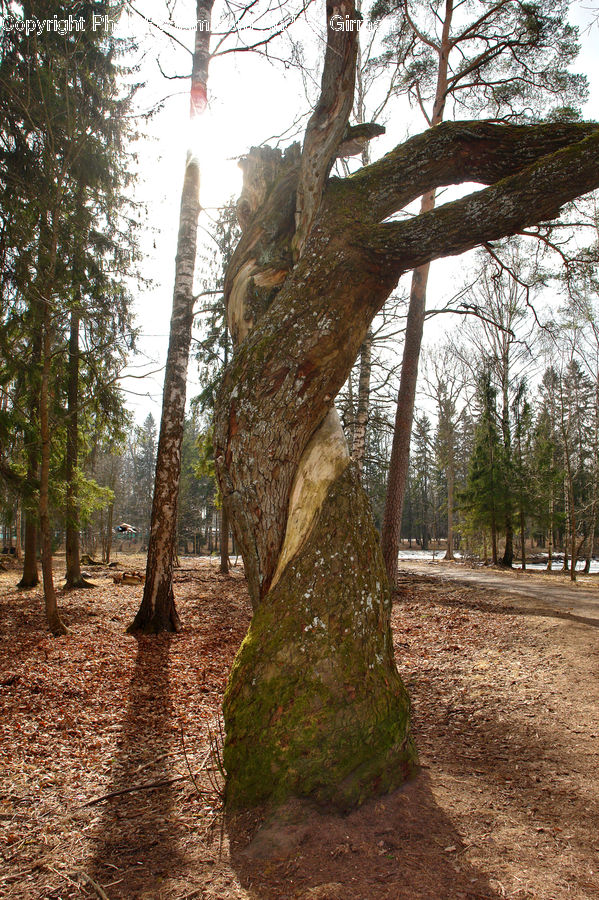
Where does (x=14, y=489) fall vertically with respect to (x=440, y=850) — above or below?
above

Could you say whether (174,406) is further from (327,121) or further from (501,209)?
(501,209)

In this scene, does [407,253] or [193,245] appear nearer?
[407,253]

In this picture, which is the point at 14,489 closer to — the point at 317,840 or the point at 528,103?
the point at 317,840

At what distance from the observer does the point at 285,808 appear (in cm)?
241

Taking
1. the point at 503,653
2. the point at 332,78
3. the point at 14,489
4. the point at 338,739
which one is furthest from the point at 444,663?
the point at 14,489

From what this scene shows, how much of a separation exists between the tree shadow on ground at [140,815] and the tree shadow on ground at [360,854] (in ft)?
1.19

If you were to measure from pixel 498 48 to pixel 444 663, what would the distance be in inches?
388

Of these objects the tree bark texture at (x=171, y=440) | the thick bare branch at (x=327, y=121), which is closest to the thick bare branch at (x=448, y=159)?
the thick bare branch at (x=327, y=121)

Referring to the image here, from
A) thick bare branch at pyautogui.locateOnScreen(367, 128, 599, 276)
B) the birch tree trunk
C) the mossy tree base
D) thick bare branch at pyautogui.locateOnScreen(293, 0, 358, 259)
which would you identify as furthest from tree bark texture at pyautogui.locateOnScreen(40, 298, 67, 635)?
thick bare branch at pyautogui.locateOnScreen(367, 128, 599, 276)

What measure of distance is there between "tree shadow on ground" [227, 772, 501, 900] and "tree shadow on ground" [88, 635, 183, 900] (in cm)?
36

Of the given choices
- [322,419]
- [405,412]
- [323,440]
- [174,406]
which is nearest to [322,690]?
[323,440]

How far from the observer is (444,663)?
5.70 metres

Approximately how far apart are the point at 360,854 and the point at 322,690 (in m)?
0.69

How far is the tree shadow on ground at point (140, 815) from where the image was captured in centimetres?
219
